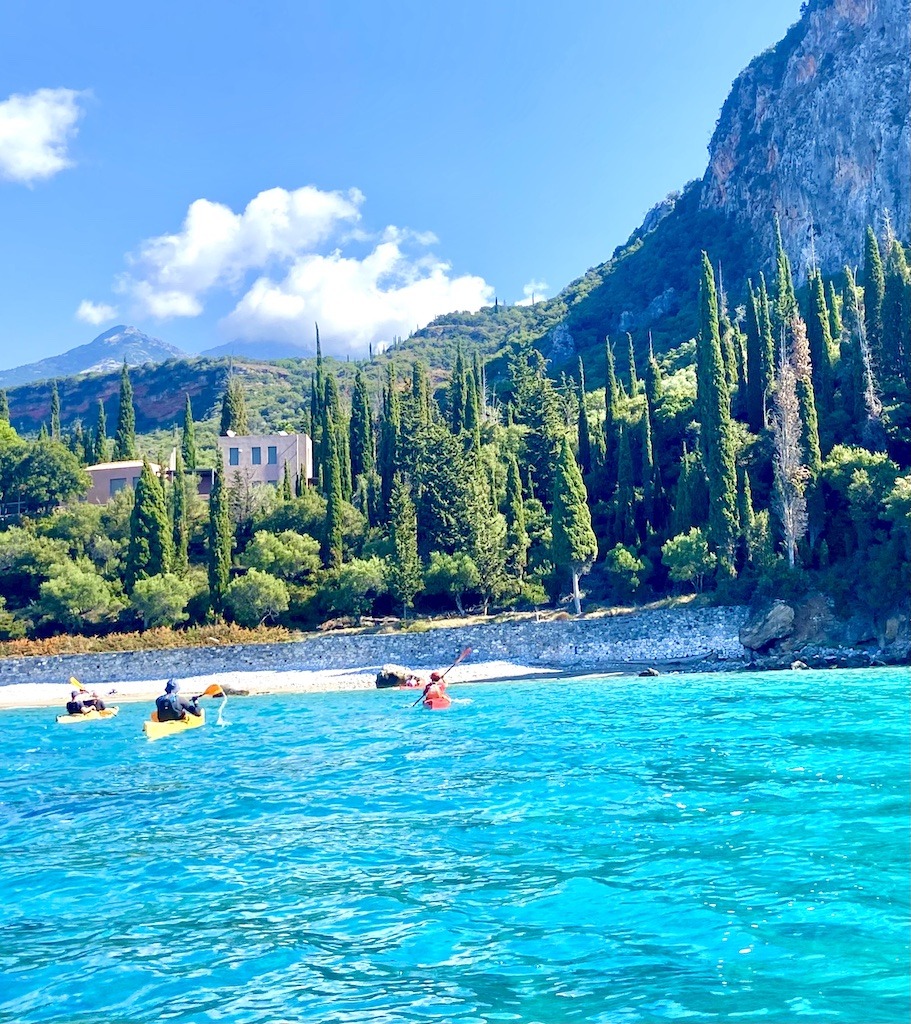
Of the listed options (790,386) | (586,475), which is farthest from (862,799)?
(586,475)

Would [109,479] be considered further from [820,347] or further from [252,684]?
[820,347]

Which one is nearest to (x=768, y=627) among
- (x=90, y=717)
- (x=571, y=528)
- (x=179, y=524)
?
(x=571, y=528)

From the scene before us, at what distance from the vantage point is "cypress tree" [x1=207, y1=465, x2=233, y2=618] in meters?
48.7

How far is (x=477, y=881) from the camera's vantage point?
32.6ft

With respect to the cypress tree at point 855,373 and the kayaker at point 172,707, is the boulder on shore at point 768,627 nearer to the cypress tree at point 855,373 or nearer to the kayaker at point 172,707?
the cypress tree at point 855,373

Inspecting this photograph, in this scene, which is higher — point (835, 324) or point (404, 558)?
point (835, 324)

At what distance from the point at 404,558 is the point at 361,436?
2057 centimetres

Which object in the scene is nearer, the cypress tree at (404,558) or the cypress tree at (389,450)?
the cypress tree at (404,558)

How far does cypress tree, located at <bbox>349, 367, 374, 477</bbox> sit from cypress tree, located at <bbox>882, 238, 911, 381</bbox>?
3491 cm

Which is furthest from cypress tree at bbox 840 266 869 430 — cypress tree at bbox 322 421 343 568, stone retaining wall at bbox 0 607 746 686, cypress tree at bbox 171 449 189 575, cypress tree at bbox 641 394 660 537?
cypress tree at bbox 171 449 189 575

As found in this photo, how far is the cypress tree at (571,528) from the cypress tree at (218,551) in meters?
18.6

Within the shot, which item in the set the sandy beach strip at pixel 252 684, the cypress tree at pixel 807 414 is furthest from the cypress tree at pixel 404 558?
the cypress tree at pixel 807 414

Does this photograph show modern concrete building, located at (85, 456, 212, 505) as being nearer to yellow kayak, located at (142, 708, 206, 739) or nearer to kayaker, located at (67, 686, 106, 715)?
kayaker, located at (67, 686, 106, 715)

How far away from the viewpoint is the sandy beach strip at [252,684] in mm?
38000
